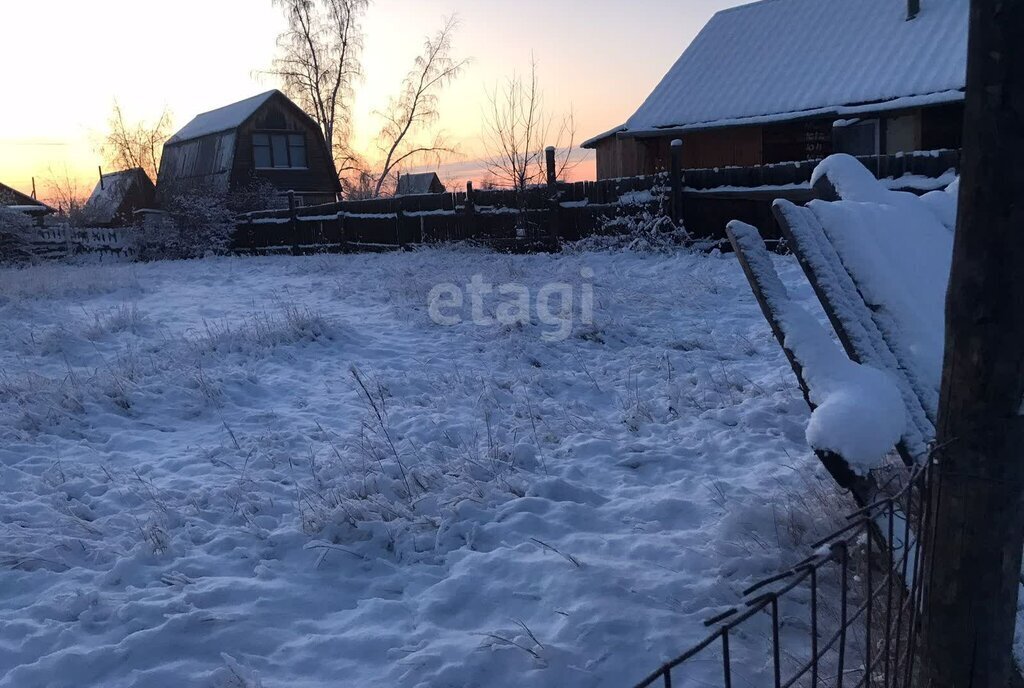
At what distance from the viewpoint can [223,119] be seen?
A: 93.5ft

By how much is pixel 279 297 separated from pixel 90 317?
254 cm

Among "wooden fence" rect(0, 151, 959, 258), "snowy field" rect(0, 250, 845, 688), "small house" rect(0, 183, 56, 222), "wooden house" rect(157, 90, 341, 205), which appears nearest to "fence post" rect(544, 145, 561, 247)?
"wooden fence" rect(0, 151, 959, 258)

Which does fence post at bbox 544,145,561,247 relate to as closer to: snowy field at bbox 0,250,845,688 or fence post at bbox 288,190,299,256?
snowy field at bbox 0,250,845,688

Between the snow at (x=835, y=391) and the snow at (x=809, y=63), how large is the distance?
13.7 meters

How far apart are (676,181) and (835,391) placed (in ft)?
32.7

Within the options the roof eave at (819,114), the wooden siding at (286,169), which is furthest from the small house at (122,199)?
the roof eave at (819,114)

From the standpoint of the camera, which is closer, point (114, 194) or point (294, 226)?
point (294, 226)

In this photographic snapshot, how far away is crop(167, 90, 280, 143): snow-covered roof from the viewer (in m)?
27.3

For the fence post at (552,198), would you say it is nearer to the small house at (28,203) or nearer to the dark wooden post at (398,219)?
the dark wooden post at (398,219)

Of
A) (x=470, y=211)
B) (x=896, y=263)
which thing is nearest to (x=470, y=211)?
(x=470, y=211)

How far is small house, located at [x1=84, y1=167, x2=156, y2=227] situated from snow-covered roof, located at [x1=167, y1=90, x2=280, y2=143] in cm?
303

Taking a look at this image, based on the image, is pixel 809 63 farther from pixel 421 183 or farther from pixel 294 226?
pixel 421 183

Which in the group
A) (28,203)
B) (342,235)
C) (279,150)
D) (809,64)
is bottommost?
(342,235)

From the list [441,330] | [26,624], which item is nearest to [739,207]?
[441,330]
